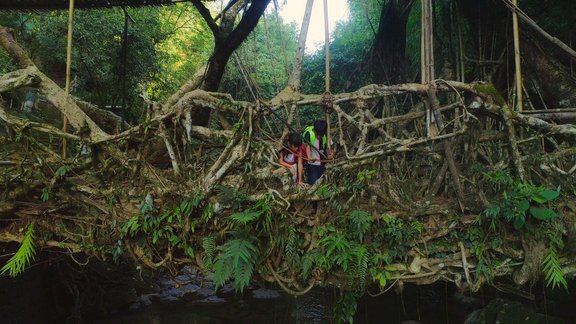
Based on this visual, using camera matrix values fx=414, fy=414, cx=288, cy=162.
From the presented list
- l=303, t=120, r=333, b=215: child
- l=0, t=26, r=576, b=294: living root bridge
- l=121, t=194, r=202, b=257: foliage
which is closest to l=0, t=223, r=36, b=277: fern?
l=0, t=26, r=576, b=294: living root bridge

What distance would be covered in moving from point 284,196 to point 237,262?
3.16 feet

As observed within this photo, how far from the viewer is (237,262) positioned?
3.99 m

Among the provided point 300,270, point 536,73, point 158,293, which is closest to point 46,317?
point 158,293

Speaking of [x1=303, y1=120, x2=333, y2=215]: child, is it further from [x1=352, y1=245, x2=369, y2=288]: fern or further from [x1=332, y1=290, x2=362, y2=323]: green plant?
[x1=332, y1=290, x2=362, y2=323]: green plant

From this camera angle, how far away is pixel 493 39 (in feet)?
26.7

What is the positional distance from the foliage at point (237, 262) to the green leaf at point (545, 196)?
281 centimetres

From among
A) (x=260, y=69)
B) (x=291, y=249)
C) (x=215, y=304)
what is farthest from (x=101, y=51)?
(x=291, y=249)

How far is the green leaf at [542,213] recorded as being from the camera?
3.96 meters

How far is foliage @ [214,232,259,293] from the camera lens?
3980 mm

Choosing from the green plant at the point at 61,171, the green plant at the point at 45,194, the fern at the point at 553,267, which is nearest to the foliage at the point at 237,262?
the green plant at the point at 61,171

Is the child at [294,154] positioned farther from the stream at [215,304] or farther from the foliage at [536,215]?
the stream at [215,304]

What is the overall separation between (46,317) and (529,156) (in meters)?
7.99

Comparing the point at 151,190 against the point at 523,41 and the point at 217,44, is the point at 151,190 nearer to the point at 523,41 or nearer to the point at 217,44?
the point at 217,44

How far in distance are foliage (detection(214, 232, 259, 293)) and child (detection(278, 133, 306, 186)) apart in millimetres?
1280
